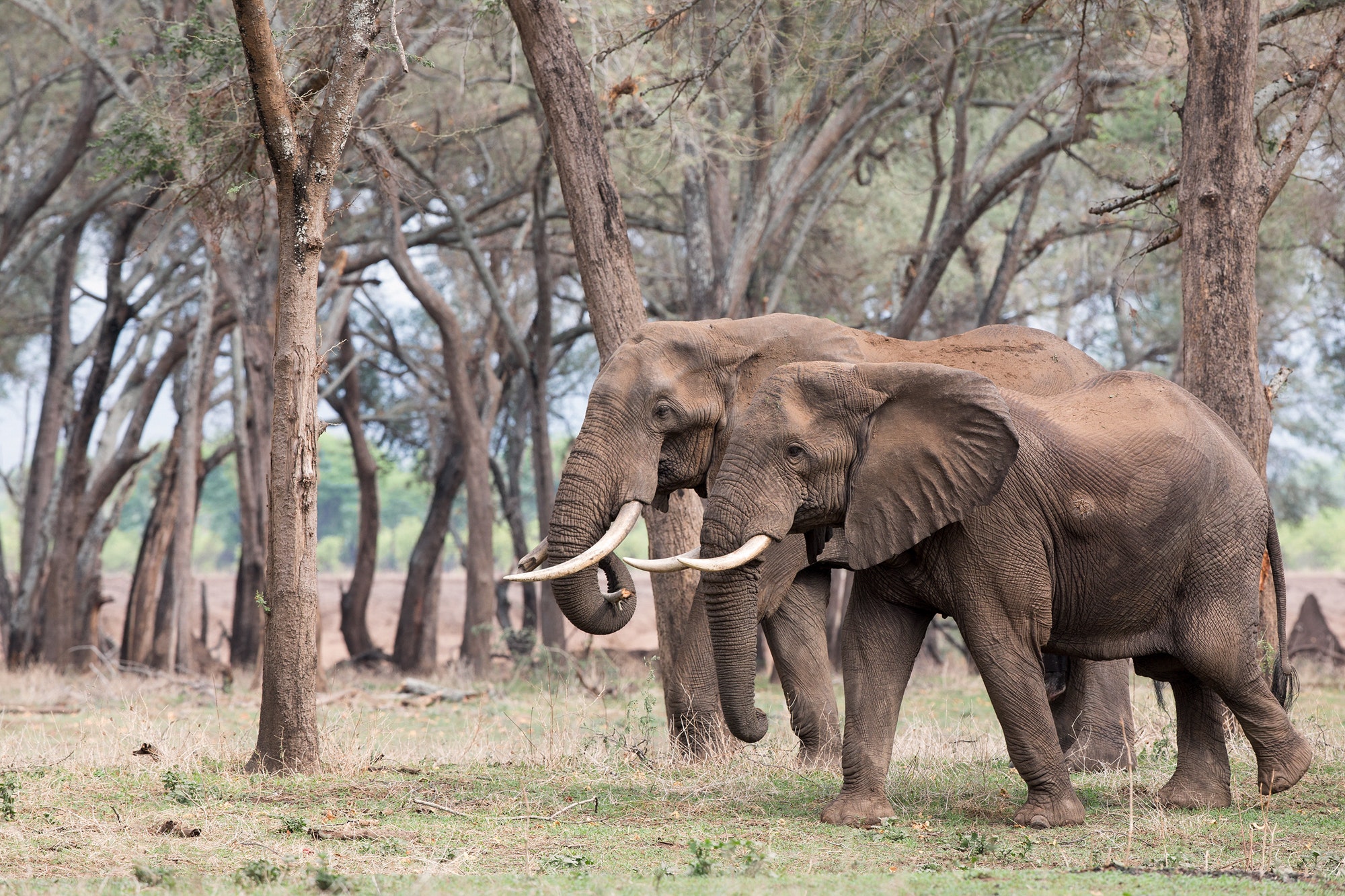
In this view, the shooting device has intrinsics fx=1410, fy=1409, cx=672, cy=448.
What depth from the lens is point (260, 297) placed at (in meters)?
16.4

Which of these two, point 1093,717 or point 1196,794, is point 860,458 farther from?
point 1093,717

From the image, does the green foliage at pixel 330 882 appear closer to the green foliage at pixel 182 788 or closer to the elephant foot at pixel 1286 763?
the green foliage at pixel 182 788

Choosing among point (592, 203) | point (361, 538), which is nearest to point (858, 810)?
point (592, 203)

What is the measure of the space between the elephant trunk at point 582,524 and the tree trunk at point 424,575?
46.7 feet

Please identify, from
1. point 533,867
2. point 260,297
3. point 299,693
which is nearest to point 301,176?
point 299,693

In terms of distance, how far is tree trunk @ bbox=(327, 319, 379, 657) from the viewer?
22.1 m

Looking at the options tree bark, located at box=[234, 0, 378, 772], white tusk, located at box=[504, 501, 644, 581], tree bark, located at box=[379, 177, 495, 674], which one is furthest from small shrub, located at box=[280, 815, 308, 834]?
tree bark, located at box=[379, 177, 495, 674]

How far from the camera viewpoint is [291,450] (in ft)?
26.9

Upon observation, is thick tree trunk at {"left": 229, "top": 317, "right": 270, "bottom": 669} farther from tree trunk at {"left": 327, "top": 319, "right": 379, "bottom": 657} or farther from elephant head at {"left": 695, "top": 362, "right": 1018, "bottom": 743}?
elephant head at {"left": 695, "top": 362, "right": 1018, "bottom": 743}

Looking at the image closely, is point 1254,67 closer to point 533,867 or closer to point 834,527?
point 834,527

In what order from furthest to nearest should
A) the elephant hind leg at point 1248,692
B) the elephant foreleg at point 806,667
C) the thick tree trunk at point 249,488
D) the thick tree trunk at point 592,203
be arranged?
the thick tree trunk at point 249,488 → the thick tree trunk at point 592,203 → the elephant foreleg at point 806,667 → the elephant hind leg at point 1248,692

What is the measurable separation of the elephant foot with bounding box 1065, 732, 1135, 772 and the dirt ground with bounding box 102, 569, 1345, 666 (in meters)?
20.3

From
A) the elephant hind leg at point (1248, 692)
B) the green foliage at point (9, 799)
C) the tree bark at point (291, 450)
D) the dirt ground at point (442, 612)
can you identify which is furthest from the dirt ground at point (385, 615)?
the elephant hind leg at point (1248, 692)

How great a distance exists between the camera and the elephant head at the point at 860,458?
21.2ft
